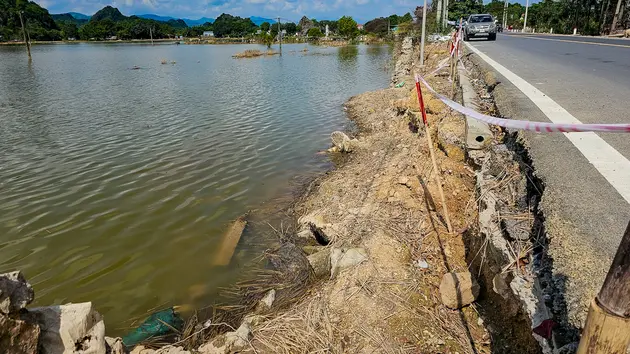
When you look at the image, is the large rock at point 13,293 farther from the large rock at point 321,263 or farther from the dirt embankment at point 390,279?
the large rock at point 321,263

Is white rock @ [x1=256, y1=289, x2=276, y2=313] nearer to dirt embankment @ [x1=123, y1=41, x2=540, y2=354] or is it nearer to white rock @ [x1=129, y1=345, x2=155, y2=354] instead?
dirt embankment @ [x1=123, y1=41, x2=540, y2=354]

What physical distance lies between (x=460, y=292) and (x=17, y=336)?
316 centimetres

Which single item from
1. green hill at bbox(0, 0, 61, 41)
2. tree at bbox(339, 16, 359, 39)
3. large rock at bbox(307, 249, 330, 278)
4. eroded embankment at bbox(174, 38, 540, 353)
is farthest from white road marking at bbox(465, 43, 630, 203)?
green hill at bbox(0, 0, 61, 41)

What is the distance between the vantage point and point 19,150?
10070 millimetres

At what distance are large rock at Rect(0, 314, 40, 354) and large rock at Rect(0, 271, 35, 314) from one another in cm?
8

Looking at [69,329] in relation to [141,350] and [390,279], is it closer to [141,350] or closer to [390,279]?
[141,350]

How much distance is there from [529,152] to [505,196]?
777 mm

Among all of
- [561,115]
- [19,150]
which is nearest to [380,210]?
[561,115]

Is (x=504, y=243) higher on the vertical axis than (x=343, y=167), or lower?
higher

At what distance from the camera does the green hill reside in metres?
91.5

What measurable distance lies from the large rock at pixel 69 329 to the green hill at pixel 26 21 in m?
105

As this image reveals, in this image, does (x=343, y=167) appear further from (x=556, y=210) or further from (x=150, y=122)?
(x=150, y=122)

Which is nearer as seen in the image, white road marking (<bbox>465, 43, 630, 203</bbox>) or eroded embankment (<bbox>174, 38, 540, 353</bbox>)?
eroded embankment (<bbox>174, 38, 540, 353</bbox>)

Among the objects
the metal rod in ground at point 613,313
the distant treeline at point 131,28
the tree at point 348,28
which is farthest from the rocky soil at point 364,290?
the tree at point 348,28
